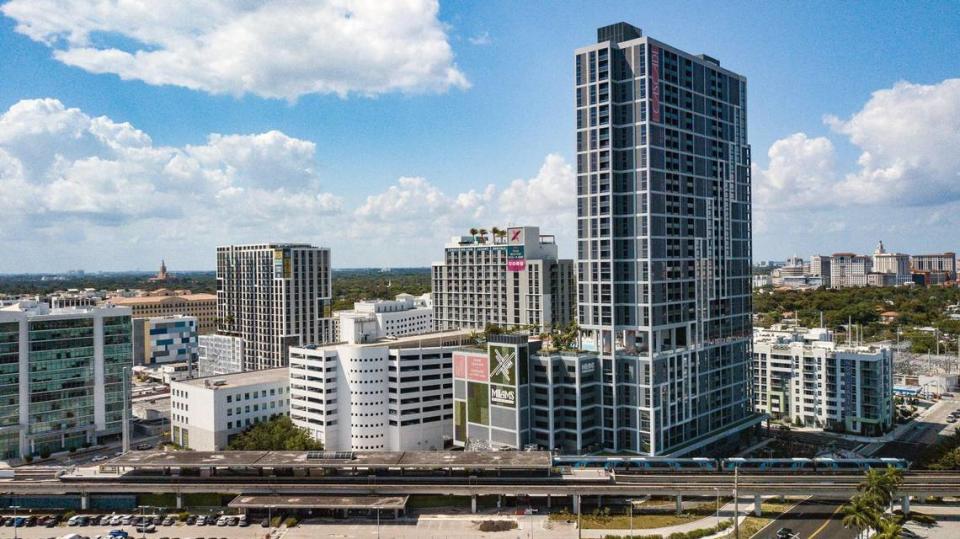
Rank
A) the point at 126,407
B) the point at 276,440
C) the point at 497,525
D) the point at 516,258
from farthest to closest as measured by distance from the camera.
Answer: the point at 516,258, the point at 126,407, the point at 276,440, the point at 497,525

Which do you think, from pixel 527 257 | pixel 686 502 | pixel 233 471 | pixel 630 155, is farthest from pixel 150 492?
pixel 527 257

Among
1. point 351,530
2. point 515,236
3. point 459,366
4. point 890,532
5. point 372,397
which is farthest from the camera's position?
point 515,236

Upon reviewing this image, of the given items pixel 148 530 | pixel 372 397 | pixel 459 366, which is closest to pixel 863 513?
pixel 459 366

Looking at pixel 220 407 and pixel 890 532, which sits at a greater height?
pixel 220 407

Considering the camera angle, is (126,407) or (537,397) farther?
(126,407)

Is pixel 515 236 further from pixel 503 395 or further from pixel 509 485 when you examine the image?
pixel 509 485

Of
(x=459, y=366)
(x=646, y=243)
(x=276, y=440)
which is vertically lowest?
(x=276, y=440)

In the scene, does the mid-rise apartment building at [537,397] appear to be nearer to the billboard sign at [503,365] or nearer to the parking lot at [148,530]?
the billboard sign at [503,365]

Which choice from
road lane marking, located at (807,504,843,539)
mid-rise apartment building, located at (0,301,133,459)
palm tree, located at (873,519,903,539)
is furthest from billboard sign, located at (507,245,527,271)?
palm tree, located at (873,519,903,539)
